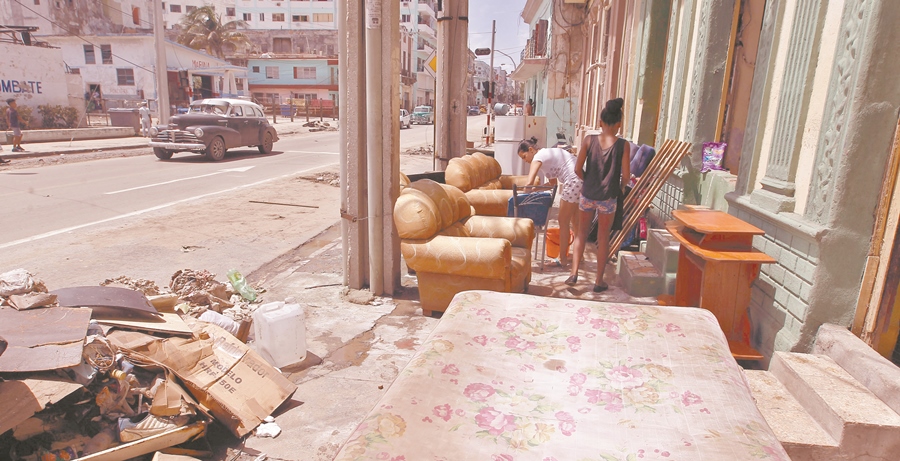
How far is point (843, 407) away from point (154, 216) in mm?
8723

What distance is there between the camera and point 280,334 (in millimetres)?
3568

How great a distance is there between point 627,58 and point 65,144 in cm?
1894

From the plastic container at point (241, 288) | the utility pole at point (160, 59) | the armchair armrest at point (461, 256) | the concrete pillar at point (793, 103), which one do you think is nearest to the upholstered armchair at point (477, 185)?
the armchair armrest at point (461, 256)

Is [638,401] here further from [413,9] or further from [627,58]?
[413,9]

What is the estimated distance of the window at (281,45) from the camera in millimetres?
62406

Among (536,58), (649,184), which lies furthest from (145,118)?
(649,184)

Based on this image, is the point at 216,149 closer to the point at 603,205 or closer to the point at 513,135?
the point at 513,135

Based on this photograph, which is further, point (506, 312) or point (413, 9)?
point (413, 9)

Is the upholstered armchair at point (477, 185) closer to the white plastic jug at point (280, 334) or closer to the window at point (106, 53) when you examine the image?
the white plastic jug at point (280, 334)

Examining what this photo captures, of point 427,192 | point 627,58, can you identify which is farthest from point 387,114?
point 627,58

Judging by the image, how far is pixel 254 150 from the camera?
19.0 meters

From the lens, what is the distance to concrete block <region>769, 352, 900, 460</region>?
244cm

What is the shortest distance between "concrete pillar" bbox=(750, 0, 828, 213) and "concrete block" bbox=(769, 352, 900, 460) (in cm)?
106

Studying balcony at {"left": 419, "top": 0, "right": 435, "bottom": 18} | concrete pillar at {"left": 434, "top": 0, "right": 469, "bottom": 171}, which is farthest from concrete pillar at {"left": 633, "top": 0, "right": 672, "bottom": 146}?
balcony at {"left": 419, "top": 0, "right": 435, "bottom": 18}
